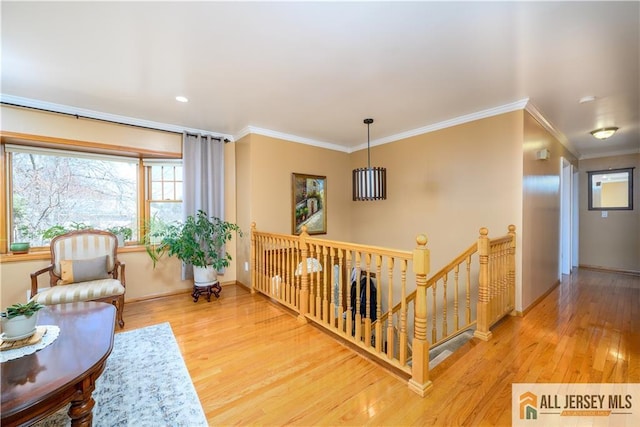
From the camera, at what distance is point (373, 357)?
2238mm

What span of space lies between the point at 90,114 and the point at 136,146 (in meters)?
0.55

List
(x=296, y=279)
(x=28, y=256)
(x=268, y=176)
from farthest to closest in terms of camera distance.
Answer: (x=268, y=176) → (x=296, y=279) → (x=28, y=256)

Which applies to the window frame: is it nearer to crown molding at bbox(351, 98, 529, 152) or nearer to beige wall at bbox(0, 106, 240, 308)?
beige wall at bbox(0, 106, 240, 308)

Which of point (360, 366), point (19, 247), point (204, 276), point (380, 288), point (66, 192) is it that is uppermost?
point (66, 192)

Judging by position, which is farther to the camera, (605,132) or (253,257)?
(253,257)

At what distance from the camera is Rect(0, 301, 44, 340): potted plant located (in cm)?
142

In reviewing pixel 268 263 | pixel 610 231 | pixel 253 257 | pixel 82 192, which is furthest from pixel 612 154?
pixel 82 192

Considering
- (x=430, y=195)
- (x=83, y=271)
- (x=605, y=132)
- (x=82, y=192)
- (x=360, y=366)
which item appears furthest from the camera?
(x=430, y=195)

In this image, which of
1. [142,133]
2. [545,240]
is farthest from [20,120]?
[545,240]

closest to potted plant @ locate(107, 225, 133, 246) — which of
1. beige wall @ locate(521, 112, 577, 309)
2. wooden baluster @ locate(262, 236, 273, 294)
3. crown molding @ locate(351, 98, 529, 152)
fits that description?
wooden baluster @ locate(262, 236, 273, 294)

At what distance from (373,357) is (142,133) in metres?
3.87

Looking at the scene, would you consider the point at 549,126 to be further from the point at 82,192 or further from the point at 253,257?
the point at 82,192

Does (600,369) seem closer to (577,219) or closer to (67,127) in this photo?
(577,219)

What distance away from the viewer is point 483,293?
8.63 ft
